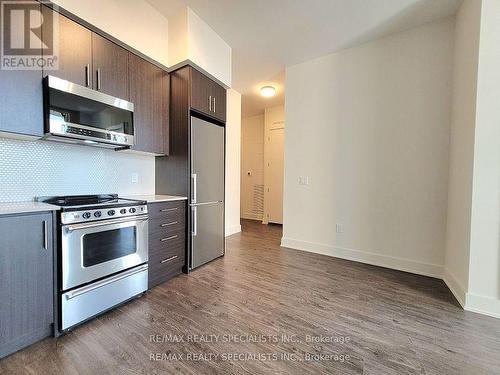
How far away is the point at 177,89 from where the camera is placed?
8.71 feet

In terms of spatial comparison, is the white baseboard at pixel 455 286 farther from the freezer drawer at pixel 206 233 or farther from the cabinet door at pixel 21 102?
the cabinet door at pixel 21 102

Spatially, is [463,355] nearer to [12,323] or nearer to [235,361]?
[235,361]

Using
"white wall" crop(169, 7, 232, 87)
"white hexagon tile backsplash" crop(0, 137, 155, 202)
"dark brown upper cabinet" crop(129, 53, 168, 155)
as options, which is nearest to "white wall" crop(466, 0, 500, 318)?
"white wall" crop(169, 7, 232, 87)

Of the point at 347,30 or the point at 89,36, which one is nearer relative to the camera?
the point at 89,36

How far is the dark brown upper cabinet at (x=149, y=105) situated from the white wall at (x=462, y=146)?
10.4ft

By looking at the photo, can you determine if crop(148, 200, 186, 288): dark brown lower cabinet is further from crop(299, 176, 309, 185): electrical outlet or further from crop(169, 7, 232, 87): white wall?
crop(299, 176, 309, 185): electrical outlet

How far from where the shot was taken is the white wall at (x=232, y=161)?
14.4 ft

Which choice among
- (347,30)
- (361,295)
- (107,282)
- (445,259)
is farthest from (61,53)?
(445,259)

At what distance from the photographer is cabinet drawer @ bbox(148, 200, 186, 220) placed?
224cm

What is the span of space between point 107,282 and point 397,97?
3.80 m

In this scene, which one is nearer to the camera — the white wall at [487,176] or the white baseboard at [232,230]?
the white wall at [487,176]

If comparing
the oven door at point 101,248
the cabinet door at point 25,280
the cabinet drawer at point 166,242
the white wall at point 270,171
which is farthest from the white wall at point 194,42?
the white wall at point 270,171

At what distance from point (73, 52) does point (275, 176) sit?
4.41 metres

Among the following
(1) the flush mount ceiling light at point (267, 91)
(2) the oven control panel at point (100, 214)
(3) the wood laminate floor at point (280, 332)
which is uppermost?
(1) the flush mount ceiling light at point (267, 91)
